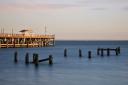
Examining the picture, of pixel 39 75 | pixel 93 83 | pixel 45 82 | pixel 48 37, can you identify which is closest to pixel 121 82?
pixel 93 83

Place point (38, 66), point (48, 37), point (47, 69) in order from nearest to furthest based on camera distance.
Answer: point (47, 69) < point (38, 66) < point (48, 37)

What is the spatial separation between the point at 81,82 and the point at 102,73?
27.4 ft

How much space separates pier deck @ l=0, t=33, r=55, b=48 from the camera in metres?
125

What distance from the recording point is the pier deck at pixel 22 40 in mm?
125188

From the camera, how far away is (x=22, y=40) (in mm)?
131625

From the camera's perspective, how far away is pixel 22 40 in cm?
13162

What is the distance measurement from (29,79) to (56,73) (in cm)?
699

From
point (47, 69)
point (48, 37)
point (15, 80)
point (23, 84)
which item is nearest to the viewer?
point (23, 84)

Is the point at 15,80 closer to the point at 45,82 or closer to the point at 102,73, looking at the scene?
the point at 45,82

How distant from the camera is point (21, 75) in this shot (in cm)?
4597

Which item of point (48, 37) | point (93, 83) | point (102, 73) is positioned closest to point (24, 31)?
point (48, 37)

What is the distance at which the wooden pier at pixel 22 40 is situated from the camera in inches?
4929

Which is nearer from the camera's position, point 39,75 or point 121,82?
point 121,82

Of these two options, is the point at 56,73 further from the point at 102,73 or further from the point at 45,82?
the point at 45,82
